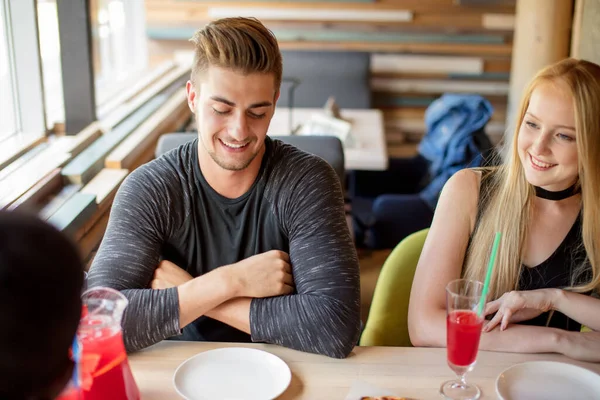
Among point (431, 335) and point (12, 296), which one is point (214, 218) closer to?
point (431, 335)

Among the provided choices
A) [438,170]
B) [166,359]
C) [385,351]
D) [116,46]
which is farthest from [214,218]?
[116,46]

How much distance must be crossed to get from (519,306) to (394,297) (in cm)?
40

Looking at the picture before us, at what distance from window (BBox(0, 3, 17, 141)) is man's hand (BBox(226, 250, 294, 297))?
1494 mm

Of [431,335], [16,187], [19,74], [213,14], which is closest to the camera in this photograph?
[431,335]

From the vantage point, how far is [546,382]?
1.37 metres

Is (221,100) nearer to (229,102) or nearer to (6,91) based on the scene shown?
(229,102)

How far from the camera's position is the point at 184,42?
5648 millimetres

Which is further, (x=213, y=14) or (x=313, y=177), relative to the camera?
(x=213, y=14)

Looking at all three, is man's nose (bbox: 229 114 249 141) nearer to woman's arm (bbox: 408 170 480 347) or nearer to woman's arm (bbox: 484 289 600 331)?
woman's arm (bbox: 408 170 480 347)

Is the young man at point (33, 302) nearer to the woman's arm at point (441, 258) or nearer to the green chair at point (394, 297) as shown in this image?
the woman's arm at point (441, 258)

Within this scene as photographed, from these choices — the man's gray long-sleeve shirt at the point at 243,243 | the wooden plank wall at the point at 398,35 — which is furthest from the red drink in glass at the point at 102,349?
the wooden plank wall at the point at 398,35

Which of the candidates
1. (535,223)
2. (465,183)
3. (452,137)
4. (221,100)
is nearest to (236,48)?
(221,100)

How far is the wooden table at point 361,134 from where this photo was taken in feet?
11.4

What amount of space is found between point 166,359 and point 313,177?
58cm
